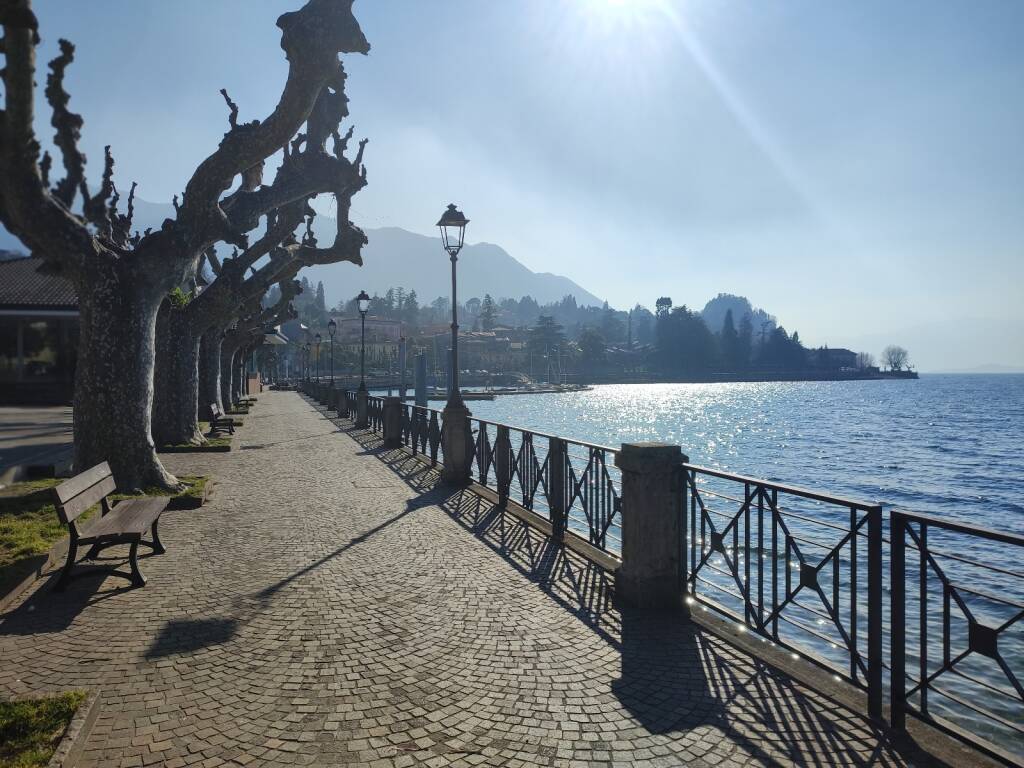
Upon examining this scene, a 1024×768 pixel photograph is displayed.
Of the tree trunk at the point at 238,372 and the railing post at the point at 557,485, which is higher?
the tree trunk at the point at 238,372

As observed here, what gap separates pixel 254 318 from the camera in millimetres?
28328

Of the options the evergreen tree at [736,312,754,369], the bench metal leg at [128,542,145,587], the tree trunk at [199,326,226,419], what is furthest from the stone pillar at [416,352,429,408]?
the evergreen tree at [736,312,754,369]

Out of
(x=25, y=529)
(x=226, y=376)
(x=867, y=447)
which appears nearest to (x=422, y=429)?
(x=25, y=529)

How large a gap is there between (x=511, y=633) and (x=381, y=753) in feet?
5.41

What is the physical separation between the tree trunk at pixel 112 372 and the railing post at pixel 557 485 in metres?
6.18

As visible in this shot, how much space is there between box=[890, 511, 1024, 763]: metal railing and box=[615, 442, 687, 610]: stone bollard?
163 centimetres

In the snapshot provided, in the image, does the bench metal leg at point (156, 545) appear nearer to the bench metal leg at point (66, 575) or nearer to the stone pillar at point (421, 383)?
the bench metal leg at point (66, 575)

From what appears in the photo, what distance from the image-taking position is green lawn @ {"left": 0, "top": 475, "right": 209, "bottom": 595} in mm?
5840

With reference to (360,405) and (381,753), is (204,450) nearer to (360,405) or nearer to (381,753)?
(360,405)

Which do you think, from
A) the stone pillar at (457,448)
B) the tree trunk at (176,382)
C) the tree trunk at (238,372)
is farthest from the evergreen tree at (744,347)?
the stone pillar at (457,448)

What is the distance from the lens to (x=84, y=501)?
5.80 metres

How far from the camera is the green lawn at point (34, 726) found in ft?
9.77

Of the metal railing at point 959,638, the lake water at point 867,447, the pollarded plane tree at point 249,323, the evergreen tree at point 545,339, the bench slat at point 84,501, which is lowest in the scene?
the lake water at point 867,447

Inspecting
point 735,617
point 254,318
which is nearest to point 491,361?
point 254,318
